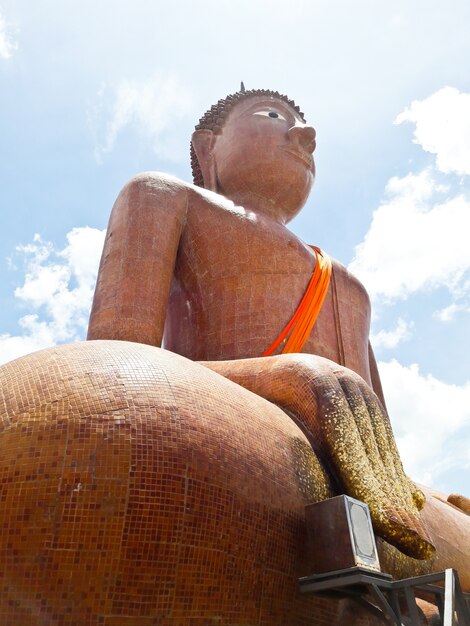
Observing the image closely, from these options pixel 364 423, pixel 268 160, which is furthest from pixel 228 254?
pixel 364 423

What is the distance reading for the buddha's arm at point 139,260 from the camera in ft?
15.2

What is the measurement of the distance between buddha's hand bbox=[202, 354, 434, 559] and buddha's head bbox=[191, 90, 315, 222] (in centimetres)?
286

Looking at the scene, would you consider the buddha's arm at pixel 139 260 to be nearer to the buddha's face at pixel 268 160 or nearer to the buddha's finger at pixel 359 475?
the buddha's face at pixel 268 160

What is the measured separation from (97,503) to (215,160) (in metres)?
4.96

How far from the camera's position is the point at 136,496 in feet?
7.61

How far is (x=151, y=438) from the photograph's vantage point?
2455 mm

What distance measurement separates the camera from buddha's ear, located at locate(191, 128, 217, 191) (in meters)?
6.69

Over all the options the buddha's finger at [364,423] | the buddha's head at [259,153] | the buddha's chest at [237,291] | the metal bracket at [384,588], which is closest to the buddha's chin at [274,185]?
the buddha's head at [259,153]

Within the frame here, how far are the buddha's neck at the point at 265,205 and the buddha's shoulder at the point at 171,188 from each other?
0.68m

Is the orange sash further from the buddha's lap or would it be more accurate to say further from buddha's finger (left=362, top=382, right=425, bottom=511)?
the buddha's lap

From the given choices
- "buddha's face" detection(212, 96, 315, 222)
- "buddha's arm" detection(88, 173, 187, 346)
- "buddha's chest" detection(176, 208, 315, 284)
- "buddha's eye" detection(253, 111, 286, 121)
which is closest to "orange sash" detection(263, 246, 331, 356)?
"buddha's chest" detection(176, 208, 315, 284)

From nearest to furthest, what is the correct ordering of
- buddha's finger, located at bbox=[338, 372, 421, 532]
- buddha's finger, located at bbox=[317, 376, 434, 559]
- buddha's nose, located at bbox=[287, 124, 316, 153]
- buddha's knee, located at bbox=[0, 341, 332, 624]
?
buddha's knee, located at bbox=[0, 341, 332, 624] < buddha's finger, located at bbox=[317, 376, 434, 559] < buddha's finger, located at bbox=[338, 372, 421, 532] < buddha's nose, located at bbox=[287, 124, 316, 153]

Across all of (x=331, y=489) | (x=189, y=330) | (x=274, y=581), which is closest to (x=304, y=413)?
(x=331, y=489)

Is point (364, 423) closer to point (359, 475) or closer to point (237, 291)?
point (359, 475)
